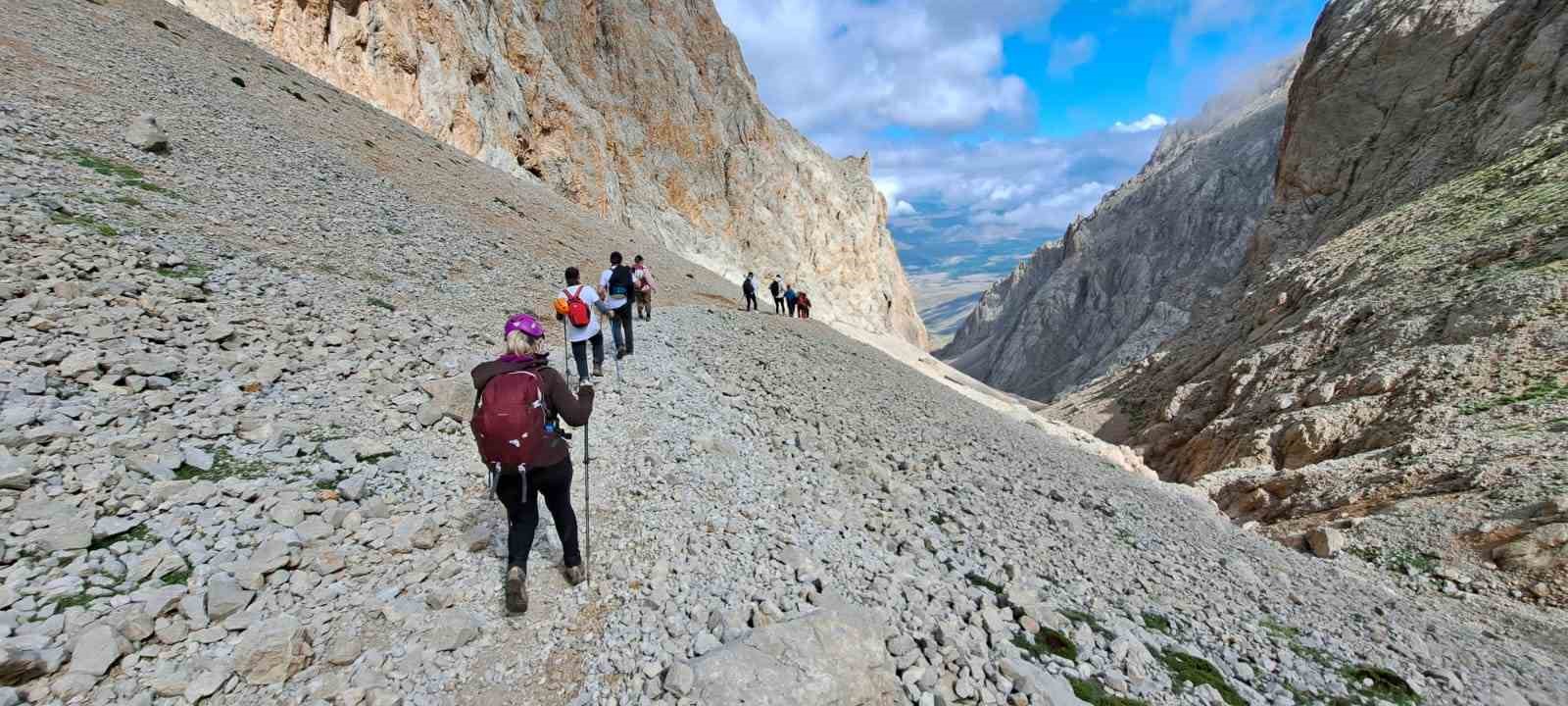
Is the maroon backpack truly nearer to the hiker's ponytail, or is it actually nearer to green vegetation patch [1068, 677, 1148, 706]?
the hiker's ponytail

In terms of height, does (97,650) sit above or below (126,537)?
below

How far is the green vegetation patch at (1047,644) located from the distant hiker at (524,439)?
390 centimetres

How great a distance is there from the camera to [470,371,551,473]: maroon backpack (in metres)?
4.70

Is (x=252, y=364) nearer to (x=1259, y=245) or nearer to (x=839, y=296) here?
(x=1259, y=245)

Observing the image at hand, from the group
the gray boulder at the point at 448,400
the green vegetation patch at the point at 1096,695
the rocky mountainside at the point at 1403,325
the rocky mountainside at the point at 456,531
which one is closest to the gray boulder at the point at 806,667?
the rocky mountainside at the point at 456,531

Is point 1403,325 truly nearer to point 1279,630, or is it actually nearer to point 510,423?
point 1279,630

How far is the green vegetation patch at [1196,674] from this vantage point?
212 inches

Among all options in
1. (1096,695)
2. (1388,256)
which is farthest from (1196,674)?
(1388,256)

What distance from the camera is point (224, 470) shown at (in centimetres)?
541

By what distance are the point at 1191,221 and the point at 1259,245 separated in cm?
5943

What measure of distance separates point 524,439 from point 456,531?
1.65m

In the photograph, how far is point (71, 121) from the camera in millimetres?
10781

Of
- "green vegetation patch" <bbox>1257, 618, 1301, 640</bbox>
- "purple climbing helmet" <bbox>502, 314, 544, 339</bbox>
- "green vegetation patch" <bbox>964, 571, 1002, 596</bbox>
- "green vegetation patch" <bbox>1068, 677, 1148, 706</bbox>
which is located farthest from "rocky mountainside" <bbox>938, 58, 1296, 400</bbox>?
"purple climbing helmet" <bbox>502, 314, 544, 339</bbox>

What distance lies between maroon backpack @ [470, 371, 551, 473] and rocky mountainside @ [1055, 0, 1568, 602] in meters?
13.1
